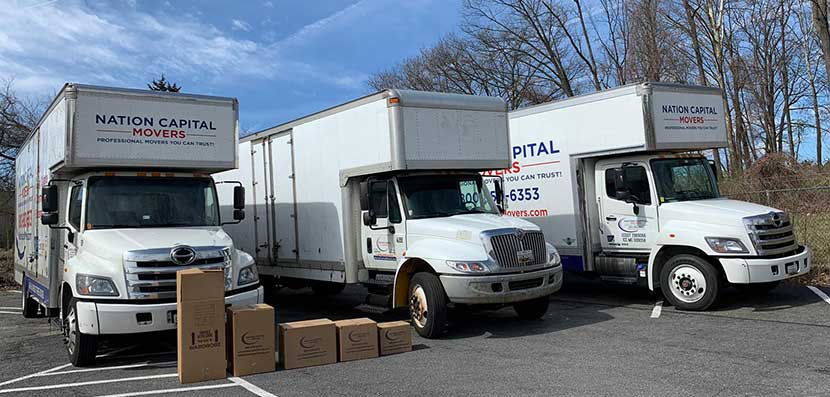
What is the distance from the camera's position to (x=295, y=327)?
7.69 meters

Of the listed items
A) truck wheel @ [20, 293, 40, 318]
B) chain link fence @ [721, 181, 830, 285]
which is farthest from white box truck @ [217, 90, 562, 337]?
chain link fence @ [721, 181, 830, 285]

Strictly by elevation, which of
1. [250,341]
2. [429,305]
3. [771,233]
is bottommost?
[250,341]

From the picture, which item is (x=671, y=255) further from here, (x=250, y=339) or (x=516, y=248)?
(x=250, y=339)

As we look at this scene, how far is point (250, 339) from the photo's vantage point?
24.2ft

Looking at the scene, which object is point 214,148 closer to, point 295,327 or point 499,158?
point 295,327

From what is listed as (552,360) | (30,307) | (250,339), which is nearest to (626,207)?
(552,360)

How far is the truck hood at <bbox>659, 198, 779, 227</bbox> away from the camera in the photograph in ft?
33.2

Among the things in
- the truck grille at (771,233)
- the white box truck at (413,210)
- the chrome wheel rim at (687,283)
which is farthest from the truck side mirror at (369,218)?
the truck grille at (771,233)

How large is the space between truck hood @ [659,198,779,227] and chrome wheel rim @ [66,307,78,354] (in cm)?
895

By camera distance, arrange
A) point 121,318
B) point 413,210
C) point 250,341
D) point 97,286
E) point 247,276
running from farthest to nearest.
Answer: point 413,210, point 247,276, point 97,286, point 121,318, point 250,341

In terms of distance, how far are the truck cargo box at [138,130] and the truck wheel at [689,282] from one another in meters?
7.19

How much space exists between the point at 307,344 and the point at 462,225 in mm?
2814

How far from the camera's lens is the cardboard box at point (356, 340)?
26.1 ft

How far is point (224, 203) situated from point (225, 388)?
25.3 feet
